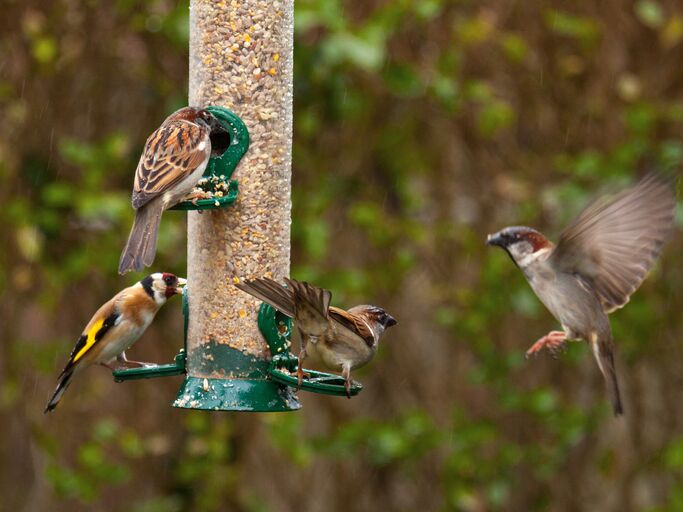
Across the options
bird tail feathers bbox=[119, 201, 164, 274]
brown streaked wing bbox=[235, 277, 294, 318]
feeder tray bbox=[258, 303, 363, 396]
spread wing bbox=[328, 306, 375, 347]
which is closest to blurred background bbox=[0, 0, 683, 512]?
feeder tray bbox=[258, 303, 363, 396]

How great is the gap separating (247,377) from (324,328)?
1.89 feet

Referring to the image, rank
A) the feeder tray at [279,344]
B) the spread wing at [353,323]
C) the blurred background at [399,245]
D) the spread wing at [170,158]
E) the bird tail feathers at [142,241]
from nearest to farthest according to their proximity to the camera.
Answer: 1. the bird tail feathers at [142,241]
2. the spread wing at [353,323]
3. the spread wing at [170,158]
4. the feeder tray at [279,344]
5. the blurred background at [399,245]

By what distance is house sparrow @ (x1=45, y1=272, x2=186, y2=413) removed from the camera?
5.70 meters

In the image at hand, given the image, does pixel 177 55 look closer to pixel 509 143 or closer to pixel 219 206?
pixel 509 143

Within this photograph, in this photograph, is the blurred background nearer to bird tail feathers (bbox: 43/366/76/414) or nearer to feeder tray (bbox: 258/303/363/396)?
bird tail feathers (bbox: 43/366/76/414)

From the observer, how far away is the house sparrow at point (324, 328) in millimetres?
4730

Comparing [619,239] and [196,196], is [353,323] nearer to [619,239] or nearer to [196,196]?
[196,196]

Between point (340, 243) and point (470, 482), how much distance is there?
198 cm

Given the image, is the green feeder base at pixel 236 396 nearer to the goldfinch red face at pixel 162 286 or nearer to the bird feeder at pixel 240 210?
the bird feeder at pixel 240 210

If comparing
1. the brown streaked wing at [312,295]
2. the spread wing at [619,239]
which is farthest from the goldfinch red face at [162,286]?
the spread wing at [619,239]

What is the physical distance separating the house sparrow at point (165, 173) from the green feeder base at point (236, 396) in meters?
0.72

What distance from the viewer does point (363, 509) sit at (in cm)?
908

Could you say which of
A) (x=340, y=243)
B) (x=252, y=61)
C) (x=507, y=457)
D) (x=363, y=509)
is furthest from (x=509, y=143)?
(x=252, y=61)

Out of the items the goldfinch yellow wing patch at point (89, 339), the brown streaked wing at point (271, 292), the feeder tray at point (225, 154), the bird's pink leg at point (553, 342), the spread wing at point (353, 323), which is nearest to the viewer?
the brown streaked wing at point (271, 292)
